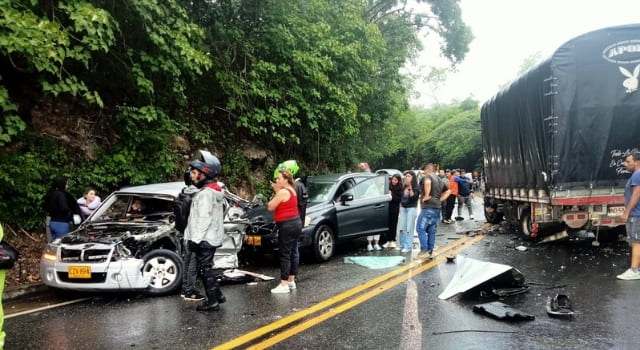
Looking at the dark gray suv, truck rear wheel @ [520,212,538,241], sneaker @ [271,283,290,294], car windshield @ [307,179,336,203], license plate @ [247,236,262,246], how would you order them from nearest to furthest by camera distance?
sneaker @ [271,283,290,294] → license plate @ [247,236,262,246] → the dark gray suv → car windshield @ [307,179,336,203] → truck rear wheel @ [520,212,538,241]

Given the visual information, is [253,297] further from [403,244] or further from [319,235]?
[403,244]

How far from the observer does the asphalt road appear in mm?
4121

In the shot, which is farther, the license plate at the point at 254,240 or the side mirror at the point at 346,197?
the side mirror at the point at 346,197

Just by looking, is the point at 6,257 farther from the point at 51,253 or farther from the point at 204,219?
the point at 51,253

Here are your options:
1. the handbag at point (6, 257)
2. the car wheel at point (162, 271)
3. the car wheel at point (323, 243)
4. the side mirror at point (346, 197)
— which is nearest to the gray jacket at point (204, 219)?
the car wheel at point (162, 271)

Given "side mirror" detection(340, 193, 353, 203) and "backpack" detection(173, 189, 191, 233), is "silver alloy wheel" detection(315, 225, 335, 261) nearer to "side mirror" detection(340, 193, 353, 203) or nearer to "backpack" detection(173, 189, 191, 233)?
"side mirror" detection(340, 193, 353, 203)

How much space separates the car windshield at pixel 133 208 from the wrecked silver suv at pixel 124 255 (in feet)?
0.08

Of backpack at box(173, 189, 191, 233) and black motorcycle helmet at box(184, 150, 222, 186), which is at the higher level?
black motorcycle helmet at box(184, 150, 222, 186)

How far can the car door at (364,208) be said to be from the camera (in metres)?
8.87

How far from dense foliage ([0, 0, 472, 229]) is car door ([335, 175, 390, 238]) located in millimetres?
3442

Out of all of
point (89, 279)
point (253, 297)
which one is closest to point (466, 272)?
point (253, 297)

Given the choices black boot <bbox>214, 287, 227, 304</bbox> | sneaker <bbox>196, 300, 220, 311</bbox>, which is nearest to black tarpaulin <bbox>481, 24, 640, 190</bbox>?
black boot <bbox>214, 287, 227, 304</bbox>

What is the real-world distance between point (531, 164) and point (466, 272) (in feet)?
13.6

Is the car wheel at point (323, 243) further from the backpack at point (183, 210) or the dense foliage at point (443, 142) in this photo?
the dense foliage at point (443, 142)
